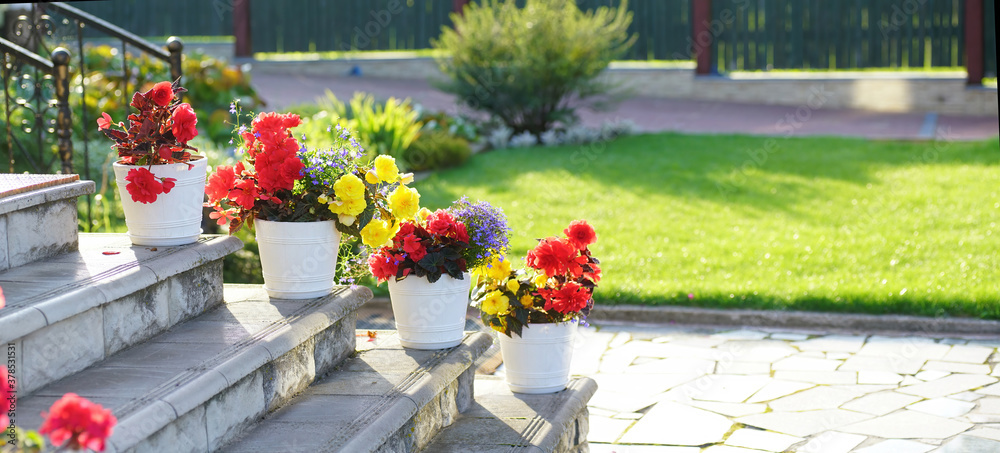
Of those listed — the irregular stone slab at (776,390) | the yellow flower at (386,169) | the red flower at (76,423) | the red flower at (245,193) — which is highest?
the yellow flower at (386,169)

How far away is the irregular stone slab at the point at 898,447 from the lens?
11.4 ft

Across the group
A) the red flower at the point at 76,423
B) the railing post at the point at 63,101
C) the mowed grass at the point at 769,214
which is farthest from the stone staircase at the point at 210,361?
the mowed grass at the point at 769,214

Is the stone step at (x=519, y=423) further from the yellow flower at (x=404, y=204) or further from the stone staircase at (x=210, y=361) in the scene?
the yellow flower at (x=404, y=204)

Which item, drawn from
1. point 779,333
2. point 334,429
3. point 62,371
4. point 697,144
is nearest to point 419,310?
point 334,429

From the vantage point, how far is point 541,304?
336cm

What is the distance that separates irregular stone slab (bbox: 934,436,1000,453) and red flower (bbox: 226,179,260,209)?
8.51 feet

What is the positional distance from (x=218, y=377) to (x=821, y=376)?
2845 mm

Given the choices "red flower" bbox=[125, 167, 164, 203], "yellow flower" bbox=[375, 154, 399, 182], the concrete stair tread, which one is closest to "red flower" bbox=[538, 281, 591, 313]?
"yellow flower" bbox=[375, 154, 399, 182]

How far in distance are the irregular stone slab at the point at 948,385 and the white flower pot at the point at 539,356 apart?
5.38 ft

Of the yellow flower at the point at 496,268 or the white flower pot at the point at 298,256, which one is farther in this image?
the yellow flower at the point at 496,268

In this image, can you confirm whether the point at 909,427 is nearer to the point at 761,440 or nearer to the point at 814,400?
the point at 814,400

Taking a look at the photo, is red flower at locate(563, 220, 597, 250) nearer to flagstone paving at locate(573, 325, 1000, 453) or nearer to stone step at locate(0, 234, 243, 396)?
flagstone paving at locate(573, 325, 1000, 453)

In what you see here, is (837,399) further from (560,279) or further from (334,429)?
(334,429)

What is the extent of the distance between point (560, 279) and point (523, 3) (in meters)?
12.6
